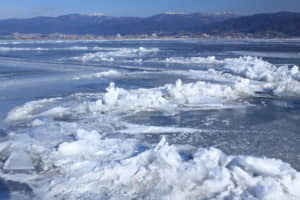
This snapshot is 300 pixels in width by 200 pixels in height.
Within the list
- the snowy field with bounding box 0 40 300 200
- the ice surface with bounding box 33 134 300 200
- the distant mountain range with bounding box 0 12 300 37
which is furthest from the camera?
the distant mountain range with bounding box 0 12 300 37

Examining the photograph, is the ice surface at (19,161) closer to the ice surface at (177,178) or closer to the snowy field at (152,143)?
the snowy field at (152,143)

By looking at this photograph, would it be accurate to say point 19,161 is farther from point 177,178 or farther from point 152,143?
point 177,178

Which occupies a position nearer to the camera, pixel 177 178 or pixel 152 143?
pixel 177 178

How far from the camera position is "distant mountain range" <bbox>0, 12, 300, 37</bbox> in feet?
288

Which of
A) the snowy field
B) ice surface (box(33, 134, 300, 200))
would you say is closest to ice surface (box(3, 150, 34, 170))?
the snowy field

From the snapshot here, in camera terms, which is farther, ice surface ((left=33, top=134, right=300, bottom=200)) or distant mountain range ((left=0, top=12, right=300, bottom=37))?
distant mountain range ((left=0, top=12, right=300, bottom=37))

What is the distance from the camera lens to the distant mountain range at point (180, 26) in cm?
8765

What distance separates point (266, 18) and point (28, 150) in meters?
110

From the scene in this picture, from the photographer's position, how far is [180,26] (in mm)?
147500

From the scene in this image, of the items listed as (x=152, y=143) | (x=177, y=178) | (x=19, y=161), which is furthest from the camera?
(x=152, y=143)

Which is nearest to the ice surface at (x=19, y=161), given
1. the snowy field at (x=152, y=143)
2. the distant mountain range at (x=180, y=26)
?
the snowy field at (x=152, y=143)

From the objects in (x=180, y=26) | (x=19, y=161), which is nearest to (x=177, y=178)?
(x=19, y=161)

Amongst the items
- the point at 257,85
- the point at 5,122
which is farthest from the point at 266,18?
the point at 5,122

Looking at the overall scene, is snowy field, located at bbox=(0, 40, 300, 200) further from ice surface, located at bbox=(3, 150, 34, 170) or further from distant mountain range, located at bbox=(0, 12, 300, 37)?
distant mountain range, located at bbox=(0, 12, 300, 37)
